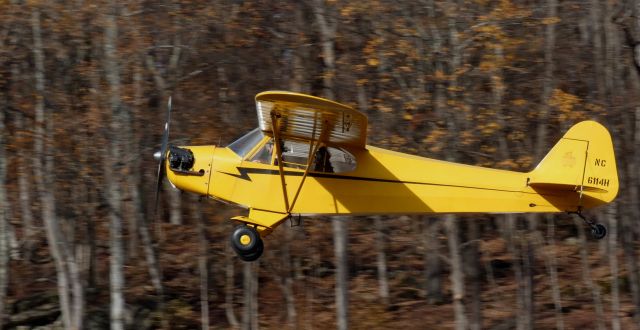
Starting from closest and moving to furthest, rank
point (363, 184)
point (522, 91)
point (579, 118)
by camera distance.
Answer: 1. point (363, 184)
2. point (579, 118)
3. point (522, 91)

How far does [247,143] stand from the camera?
1193 cm

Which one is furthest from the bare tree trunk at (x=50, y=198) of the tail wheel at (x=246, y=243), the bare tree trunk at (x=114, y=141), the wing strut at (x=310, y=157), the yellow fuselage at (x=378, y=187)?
the wing strut at (x=310, y=157)

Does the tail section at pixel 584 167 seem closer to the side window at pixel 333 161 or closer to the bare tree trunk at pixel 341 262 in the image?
the side window at pixel 333 161

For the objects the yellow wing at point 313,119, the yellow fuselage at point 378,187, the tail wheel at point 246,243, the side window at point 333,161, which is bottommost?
the tail wheel at point 246,243

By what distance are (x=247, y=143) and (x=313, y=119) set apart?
1349 millimetres

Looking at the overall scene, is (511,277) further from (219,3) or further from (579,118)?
(219,3)

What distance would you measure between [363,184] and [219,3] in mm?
8454

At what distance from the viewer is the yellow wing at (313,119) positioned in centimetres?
1004

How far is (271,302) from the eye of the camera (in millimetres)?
22906

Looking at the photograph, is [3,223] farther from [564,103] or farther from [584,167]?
[584,167]

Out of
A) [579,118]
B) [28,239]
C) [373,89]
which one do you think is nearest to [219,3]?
[373,89]

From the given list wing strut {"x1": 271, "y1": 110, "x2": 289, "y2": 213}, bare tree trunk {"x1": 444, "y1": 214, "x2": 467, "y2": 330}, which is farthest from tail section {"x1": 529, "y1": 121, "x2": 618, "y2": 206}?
bare tree trunk {"x1": 444, "y1": 214, "x2": 467, "y2": 330}

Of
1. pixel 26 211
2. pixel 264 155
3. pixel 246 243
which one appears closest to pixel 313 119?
pixel 264 155

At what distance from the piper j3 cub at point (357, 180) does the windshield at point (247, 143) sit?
0.01m
